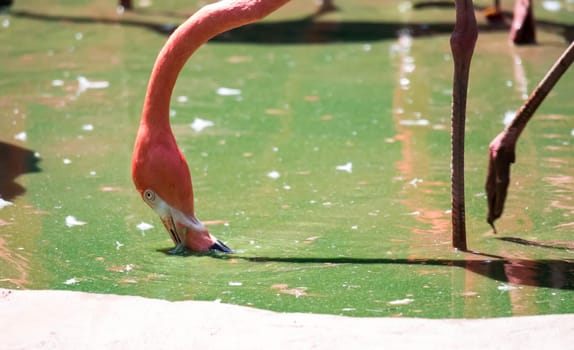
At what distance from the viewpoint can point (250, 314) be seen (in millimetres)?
3578

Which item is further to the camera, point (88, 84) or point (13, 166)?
point (88, 84)

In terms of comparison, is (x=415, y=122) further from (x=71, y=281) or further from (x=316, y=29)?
(x=316, y=29)

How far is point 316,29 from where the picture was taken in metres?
10.0

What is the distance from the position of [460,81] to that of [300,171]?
5.72ft

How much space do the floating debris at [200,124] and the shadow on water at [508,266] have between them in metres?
2.38

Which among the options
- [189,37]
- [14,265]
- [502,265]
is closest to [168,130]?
[189,37]

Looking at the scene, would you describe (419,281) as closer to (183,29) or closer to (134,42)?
(183,29)

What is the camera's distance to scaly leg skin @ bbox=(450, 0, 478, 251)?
418cm

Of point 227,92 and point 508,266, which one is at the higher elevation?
point 508,266

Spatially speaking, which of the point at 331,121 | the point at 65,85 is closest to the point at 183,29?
the point at 331,121

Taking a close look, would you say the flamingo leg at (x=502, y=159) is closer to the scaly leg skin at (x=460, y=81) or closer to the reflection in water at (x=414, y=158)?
the scaly leg skin at (x=460, y=81)

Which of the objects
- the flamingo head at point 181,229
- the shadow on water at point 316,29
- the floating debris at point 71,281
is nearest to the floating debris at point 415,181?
the flamingo head at point 181,229

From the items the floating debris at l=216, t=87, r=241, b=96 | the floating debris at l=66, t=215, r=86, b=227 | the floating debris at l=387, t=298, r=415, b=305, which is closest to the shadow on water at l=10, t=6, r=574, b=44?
the floating debris at l=216, t=87, r=241, b=96

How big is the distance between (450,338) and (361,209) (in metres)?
1.82
